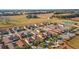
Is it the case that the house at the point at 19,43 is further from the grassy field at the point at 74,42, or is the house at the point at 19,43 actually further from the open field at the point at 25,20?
the grassy field at the point at 74,42

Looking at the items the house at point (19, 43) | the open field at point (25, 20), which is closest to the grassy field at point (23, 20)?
the open field at point (25, 20)

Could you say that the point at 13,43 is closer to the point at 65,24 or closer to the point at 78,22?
the point at 65,24

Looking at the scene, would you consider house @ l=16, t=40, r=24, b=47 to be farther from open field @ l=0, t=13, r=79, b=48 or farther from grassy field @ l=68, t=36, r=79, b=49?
grassy field @ l=68, t=36, r=79, b=49

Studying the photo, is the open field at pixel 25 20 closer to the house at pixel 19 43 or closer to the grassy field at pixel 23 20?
the grassy field at pixel 23 20

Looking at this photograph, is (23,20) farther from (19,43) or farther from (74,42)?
(74,42)

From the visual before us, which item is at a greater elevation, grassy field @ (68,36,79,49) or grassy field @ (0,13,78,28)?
grassy field @ (0,13,78,28)

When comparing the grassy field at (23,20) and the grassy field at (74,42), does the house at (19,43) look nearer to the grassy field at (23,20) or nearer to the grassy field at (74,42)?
the grassy field at (23,20)

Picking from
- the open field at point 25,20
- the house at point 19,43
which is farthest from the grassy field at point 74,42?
the house at point 19,43

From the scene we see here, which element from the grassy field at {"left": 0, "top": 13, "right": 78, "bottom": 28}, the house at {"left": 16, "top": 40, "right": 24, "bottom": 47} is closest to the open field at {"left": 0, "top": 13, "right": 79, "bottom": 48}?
the grassy field at {"left": 0, "top": 13, "right": 78, "bottom": 28}

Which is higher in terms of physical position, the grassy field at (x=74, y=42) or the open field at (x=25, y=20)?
the open field at (x=25, y=20)

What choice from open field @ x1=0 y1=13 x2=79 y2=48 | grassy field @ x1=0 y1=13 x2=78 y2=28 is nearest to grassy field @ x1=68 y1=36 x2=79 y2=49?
open field @ x1=0 y1=13 x2=79 y2=48

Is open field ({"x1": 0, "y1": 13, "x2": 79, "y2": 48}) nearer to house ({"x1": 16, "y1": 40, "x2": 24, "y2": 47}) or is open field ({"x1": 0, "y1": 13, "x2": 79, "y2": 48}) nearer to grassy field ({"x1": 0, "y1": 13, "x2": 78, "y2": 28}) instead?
grassy field ({"x1": 0, "y1": 13, "x2": 78, "y2": 28})
